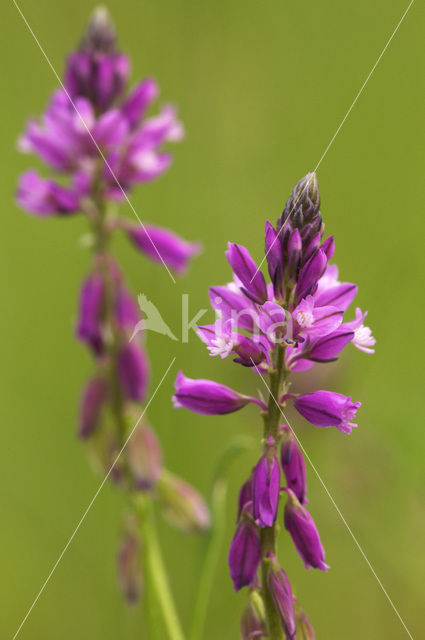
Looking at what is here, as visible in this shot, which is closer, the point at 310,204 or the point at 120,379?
the point at 310,204

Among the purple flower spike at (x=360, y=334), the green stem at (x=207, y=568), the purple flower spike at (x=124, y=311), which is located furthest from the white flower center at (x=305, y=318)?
the purple flower spike at (x=124, y=311)

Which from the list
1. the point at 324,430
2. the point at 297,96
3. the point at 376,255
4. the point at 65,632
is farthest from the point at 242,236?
the point at 65,632

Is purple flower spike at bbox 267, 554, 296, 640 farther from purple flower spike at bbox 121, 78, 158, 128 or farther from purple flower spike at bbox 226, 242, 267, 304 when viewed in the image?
purple flower spike at bbox 121, 78, 158, 128

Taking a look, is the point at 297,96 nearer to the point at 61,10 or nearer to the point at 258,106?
the point at 258,106

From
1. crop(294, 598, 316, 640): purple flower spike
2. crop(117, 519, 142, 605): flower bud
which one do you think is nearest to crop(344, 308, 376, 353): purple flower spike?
crop(294, 598, 316, 640): purple flower spike

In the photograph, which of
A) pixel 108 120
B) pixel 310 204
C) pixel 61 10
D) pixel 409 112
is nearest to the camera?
pixel 310 204

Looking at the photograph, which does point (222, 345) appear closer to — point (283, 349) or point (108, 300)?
point (283, 349)

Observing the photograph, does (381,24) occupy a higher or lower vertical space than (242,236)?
higher
